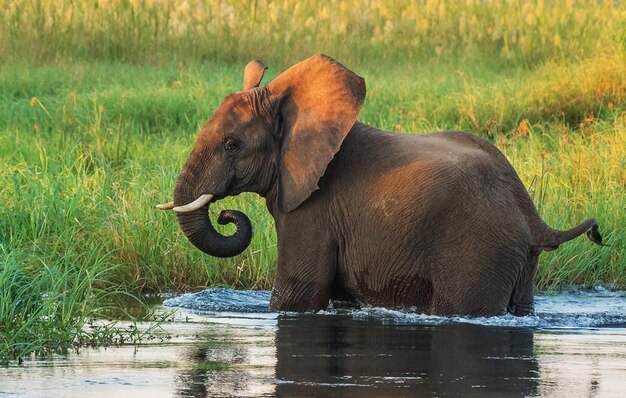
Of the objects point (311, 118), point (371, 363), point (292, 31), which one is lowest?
point (371, 363)

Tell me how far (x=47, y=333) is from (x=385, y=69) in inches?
465

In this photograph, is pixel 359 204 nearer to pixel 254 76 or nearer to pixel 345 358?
pixel 254 76

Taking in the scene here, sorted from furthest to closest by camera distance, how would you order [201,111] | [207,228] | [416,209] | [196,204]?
1. [201,111]
2. [207,228]
3. [196,204]
4. [416,209]

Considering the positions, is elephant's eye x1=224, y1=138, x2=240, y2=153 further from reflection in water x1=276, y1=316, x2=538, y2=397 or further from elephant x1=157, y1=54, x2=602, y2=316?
reflection in water x1=276, y1=316, x2=538, y2=397

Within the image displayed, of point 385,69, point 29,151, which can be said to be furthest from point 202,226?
point 385,69

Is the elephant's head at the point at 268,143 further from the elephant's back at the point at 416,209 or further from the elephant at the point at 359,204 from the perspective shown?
the elephant's back at the point at 416,209

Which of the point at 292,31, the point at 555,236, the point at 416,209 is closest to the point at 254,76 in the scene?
the point at 416,209

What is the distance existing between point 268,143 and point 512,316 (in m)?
1.65

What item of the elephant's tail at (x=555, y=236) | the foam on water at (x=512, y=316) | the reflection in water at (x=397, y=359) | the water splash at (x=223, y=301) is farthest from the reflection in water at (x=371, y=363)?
the water splash at (x=223, y=301)

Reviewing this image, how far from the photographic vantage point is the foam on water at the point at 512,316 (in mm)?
7883

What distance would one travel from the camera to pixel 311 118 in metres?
8.34

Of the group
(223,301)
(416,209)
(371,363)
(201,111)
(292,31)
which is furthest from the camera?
(292,31)

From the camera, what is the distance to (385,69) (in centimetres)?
1817

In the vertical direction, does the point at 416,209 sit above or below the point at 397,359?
above
